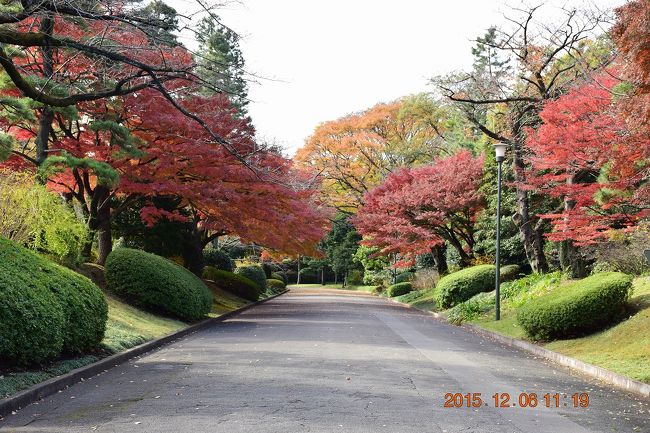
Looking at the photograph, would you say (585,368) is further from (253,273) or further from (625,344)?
(253,273)

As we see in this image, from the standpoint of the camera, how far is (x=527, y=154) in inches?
940

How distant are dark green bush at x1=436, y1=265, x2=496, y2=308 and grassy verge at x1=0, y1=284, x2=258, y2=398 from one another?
8.93 m

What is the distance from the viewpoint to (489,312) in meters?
21.9

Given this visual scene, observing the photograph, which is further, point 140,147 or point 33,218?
point 140,147

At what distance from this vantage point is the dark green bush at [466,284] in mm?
25578

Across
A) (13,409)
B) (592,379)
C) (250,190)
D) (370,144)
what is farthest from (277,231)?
(370,144)

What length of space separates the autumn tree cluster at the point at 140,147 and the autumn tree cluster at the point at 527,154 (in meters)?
5.90

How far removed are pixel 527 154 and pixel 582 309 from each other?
1117 cm

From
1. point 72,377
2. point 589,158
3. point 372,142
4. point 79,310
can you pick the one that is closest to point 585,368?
point 589,158

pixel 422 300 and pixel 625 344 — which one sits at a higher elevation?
pixel 625 344

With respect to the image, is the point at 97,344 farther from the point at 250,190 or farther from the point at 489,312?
the point at 489,312

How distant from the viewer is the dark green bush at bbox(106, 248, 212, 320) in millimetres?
17203

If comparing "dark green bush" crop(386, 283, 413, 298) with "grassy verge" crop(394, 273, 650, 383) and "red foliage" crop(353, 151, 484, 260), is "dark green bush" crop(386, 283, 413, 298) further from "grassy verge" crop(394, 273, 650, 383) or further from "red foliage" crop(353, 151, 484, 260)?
"grassy verge" crop(394, 273, 650, 383)

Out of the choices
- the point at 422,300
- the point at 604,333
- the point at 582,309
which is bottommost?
the point at 422,300
